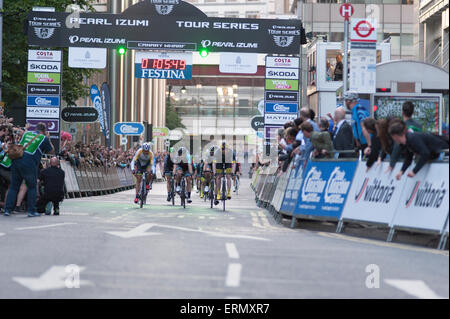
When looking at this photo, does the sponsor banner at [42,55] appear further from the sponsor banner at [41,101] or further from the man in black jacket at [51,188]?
the man in black jacket at [51,188]

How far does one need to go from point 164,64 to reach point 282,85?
4.69 meters

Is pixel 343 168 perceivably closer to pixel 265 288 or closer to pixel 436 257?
pixel 436 257

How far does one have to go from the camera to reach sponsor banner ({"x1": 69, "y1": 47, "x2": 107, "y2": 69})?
29719 mm

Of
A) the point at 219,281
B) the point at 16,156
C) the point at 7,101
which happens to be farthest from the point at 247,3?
the point at 219,281

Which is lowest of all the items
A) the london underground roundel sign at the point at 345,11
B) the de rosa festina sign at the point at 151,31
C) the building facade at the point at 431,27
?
the london underground roundel sign at the point at 345,11

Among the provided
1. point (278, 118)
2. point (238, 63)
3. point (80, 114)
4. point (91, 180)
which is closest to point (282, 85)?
point (278, 118)

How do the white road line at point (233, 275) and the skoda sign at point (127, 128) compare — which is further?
the skoda sign at point (127, 128)

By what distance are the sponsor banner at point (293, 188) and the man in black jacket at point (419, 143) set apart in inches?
162

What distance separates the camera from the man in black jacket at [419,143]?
11.7 m

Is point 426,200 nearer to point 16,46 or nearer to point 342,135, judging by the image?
point 342,135

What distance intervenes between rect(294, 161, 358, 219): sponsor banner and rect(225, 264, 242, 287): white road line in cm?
578

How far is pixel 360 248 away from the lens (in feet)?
36.7

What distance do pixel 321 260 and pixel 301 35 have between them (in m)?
21.1

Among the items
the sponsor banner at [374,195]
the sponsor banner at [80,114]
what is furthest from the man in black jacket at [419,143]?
the sponsor banner at [80,114]
